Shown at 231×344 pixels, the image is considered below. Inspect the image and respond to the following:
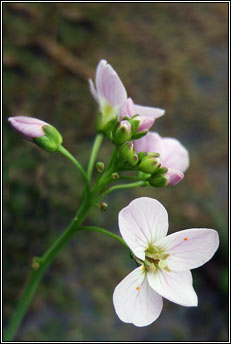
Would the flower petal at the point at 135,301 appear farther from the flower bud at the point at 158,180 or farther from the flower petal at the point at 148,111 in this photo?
the flower petal at the point at 148,111

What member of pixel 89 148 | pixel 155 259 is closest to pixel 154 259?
pixel 155 259

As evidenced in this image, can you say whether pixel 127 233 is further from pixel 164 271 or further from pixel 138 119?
pixel 138 119

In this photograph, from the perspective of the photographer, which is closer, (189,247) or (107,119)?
(189,247)

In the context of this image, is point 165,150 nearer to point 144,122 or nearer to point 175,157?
A: point 175,157

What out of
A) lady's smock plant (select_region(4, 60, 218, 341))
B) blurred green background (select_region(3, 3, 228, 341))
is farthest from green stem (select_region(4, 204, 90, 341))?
blurred green background (select_region(3, 3, 228, 341))

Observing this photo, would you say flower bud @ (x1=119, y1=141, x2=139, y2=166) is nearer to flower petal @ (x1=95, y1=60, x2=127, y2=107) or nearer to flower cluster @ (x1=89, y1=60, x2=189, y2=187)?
flower cluster @ (x1=89, y1=60, x2=189, y2=187)

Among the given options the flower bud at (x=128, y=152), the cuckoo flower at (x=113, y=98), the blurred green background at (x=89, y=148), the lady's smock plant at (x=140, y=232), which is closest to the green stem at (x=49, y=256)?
the lady's smock plant at (x=140, y=232)

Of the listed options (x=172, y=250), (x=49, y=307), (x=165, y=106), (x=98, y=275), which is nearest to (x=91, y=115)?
(x=165, y=106)
